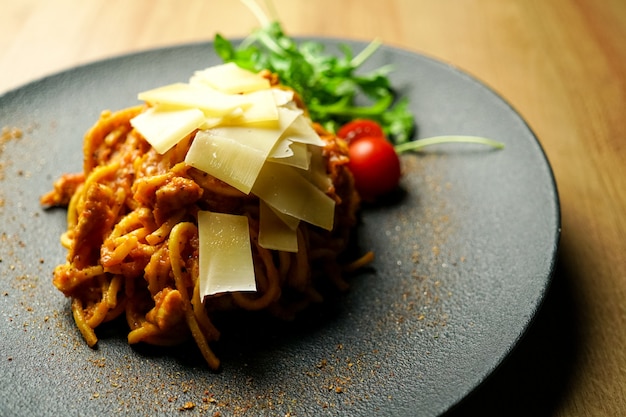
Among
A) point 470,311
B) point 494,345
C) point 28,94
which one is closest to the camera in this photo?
point 494,345

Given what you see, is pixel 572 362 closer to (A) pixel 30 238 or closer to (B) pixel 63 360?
(B) pixel 63 360

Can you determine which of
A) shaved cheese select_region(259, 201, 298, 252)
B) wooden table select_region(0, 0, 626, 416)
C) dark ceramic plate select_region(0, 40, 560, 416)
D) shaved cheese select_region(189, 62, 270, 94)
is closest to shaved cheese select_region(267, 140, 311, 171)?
shaved cheese select_region(259, 201, 298, 252)

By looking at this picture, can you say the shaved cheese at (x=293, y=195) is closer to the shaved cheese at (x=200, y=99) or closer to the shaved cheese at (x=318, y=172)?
the shaved cheese at (x=318, y=172)

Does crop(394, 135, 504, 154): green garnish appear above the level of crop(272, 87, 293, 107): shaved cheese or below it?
below

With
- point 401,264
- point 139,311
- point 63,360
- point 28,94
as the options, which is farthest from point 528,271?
point 28,94

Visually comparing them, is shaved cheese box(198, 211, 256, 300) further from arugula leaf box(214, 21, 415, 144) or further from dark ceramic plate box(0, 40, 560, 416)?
arugula leaf box(214, 21, 415, 144)

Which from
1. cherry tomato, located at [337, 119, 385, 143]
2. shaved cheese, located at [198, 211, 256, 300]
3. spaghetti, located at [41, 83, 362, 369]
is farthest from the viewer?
cherry tomato, located at [337, 119, 385, 143]
